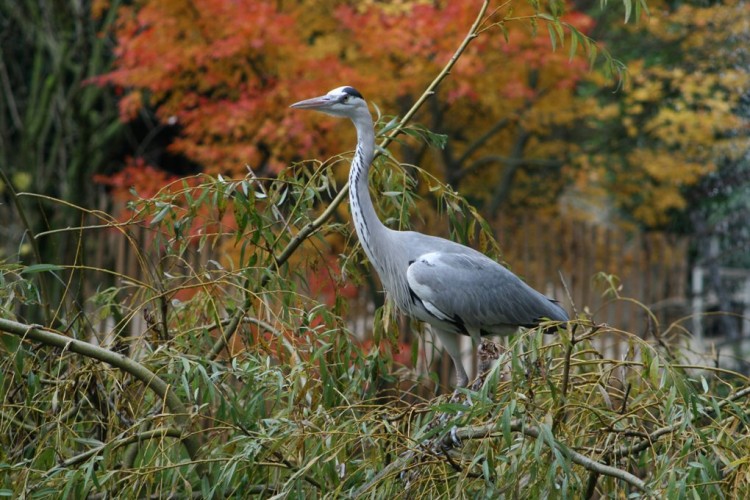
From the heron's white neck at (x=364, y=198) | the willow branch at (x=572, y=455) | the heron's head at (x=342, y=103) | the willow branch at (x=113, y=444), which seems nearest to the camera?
the willow branch at (x=572, y=455)

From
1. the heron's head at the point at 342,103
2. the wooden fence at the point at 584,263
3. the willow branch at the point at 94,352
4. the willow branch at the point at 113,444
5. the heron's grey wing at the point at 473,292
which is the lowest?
the wooden fence at the point at 584,263

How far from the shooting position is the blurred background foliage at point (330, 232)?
2.66m

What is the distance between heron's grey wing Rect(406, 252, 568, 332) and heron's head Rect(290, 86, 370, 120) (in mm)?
615

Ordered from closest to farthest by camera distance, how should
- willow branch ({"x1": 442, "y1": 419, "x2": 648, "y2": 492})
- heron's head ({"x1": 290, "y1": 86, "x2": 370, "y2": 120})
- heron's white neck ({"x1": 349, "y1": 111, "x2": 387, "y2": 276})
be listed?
willow branch ({"x1": 442, "y1": 419, "x2": 648, "y2": 492}) < heron's white neck ({"x1": 349, "y1": 111, "x2": 387, "y2": 276}) < heron's head ({"x1": 290, "y1": 86, "x2": 370, "y2": 120})

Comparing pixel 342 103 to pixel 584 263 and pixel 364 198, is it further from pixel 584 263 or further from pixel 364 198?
pixel 584 263

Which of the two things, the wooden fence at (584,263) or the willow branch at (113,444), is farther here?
the wooden fence at (584,263)

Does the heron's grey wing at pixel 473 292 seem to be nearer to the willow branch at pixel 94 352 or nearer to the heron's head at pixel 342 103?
the heron's head at pixel 342 103

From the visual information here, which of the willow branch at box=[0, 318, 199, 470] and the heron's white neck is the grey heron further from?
the willow branch at box=[0, 318, 199, 470]

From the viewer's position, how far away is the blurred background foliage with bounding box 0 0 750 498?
2.66 meters

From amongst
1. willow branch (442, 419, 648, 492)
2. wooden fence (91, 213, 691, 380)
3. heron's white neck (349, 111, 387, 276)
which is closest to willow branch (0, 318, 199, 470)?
willow branch (442, 419, 648, 492)

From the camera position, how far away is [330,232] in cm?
427

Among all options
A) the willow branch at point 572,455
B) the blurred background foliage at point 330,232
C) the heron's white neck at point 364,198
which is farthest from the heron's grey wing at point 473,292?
the willow branch at point 572,455

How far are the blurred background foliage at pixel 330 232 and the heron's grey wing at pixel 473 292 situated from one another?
0.10 meters

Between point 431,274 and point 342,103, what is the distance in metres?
0.72
